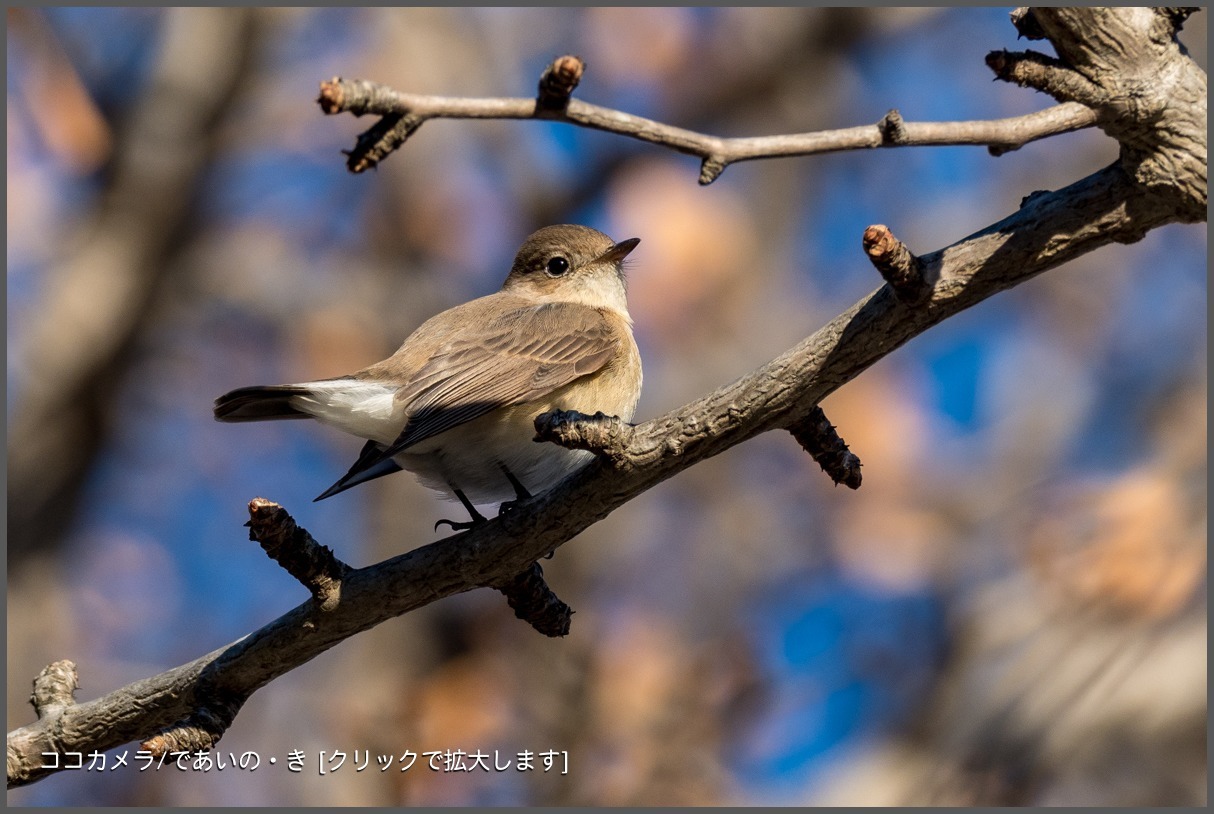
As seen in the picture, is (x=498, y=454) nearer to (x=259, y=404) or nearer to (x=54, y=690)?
(x=259, y=404)

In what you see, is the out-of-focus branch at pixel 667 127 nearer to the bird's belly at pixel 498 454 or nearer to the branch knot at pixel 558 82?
the branch knot at pixel 558 82

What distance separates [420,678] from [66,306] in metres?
3.56

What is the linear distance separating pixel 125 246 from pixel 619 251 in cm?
408

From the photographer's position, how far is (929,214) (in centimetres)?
979

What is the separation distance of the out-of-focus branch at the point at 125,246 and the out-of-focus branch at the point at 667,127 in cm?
609

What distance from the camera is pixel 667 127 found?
270 centimetres

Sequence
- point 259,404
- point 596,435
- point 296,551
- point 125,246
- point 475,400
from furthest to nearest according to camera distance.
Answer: point 125,246 < point 259,404 < point 475,400 < point 296,551 < point 596,435

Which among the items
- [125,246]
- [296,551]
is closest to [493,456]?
[296,551]

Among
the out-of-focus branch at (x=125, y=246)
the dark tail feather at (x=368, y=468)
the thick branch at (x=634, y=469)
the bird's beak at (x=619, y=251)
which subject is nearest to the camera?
the thick branch at (x=634, y=469)

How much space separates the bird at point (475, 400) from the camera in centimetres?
467

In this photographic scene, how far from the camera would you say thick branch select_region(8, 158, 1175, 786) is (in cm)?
277

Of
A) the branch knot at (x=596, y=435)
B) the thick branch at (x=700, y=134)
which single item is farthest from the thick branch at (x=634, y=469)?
the thick branch at (x=700, y=134)

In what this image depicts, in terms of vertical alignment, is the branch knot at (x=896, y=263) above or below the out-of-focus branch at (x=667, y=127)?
below

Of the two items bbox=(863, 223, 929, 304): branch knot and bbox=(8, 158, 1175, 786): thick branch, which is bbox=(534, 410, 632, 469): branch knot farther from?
bbox=(863, 223, 929, 304): branch knot
